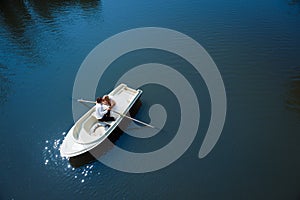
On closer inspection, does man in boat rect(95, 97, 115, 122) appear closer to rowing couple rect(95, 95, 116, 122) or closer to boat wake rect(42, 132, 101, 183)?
rowing couple rect(95, 95, 116, 122)

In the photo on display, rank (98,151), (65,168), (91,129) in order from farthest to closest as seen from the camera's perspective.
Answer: (91,129), (98,151), (65,168)

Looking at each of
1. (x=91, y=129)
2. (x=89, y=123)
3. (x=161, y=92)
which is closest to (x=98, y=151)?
(x=91, y=129)

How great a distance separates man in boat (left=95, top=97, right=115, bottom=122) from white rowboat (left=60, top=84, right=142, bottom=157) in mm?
231

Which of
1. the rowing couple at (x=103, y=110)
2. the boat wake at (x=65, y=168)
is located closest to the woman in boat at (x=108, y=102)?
the rowing couple at (x=103, y=110)

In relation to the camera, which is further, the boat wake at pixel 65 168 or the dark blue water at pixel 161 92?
the boat wake at pixel 65 168

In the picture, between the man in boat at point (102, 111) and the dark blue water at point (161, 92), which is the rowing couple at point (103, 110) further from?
the dark blue water at point (161, 92)

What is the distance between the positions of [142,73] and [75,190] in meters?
7.55

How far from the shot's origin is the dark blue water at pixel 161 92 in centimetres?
855

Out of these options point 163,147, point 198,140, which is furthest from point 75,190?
point 198,140

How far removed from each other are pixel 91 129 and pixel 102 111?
37.7 inches

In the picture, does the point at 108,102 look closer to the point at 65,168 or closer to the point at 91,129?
the point at 91,129

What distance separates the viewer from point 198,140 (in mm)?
9992

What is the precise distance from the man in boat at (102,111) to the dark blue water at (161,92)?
116 centimetres

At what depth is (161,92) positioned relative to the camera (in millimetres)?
12289
